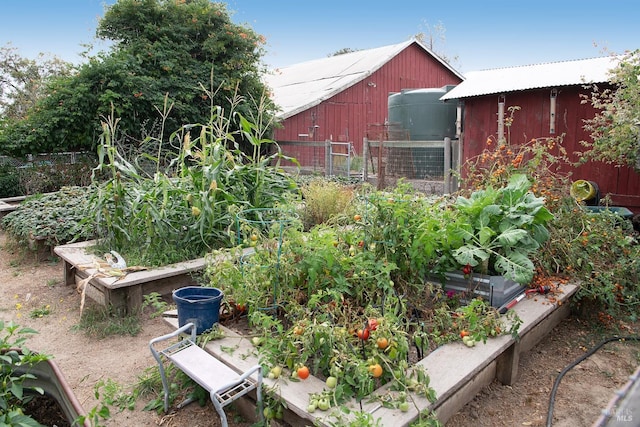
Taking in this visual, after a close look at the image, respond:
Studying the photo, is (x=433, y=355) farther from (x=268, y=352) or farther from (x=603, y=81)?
(x=603, y=81)

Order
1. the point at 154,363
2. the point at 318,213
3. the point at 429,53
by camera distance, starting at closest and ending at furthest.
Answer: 1. the point at 154,363
2. the point at 318,213
3. the point at 429,53

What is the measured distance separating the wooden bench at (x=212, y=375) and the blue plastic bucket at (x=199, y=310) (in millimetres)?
52

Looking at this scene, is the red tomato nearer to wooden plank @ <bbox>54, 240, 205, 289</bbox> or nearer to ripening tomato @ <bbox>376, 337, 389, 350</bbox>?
ripening tomato @ <bbox>376, 337, 389, 350</bbox>

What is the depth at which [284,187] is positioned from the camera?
189 inches

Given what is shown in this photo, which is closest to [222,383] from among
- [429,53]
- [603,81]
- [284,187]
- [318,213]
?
[284,187]

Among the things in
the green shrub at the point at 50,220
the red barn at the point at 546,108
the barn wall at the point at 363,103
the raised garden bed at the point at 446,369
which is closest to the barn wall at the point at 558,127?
the red barn at the point at 546,108

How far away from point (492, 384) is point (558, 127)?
545 centimetres

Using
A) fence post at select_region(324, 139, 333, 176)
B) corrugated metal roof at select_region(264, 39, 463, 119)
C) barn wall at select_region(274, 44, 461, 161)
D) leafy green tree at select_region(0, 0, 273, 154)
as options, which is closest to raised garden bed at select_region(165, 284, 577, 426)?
fence post at select_region(324, 139, 333, 176)

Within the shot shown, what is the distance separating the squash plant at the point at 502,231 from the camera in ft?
9.20

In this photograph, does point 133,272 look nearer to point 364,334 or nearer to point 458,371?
point 364,334

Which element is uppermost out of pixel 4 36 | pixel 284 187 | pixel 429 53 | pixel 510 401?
pixel 4 36

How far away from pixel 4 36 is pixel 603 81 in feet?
68.3

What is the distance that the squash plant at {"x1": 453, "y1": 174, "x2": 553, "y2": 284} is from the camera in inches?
110

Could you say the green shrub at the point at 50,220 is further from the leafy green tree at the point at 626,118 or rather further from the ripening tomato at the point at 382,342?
the leafy green tree at the point at 626,118
